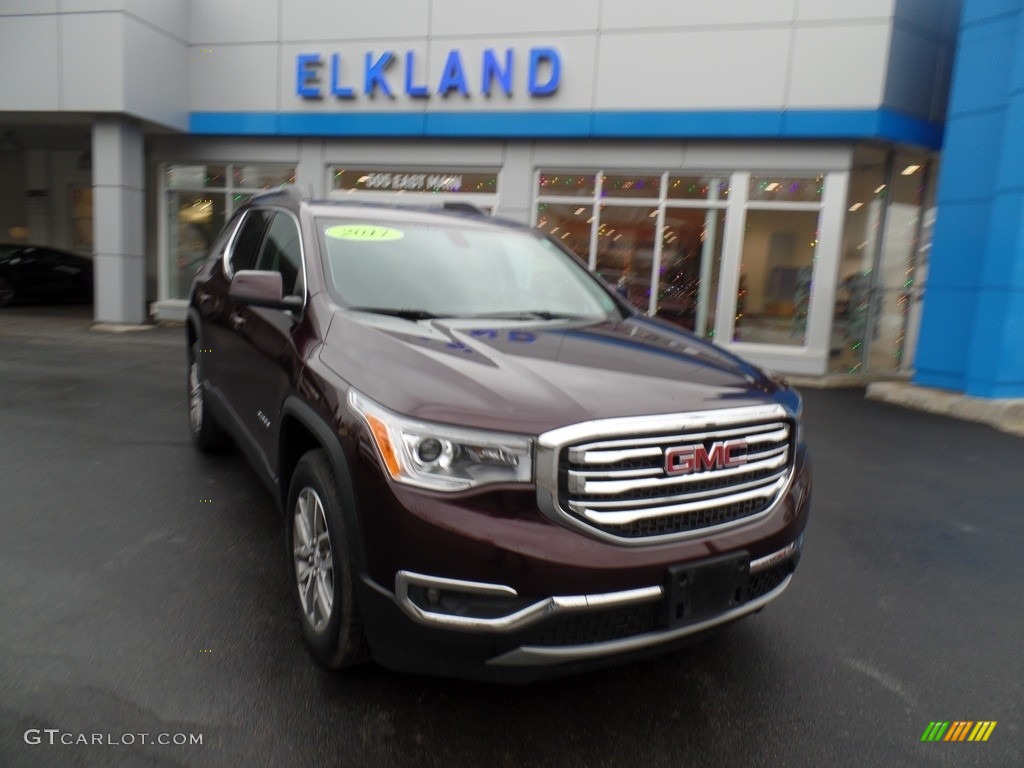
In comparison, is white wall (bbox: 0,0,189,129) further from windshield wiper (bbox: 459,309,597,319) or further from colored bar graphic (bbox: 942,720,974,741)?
colored bar graphic (bbox: 942,720,974,741)

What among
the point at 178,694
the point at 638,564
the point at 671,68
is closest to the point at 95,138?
the point at 671,68

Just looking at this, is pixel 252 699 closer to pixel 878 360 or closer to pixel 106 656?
pixel 106 656

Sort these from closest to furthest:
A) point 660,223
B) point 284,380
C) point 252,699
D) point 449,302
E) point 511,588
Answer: point 511,588 → point 252,699 → point 284,380 → point 449,302 → point 660,223

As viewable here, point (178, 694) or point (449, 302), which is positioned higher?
point (449, 302)

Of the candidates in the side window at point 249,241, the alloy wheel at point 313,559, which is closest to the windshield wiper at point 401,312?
the alloy wheel at point 313,559

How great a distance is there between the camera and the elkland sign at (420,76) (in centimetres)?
1195

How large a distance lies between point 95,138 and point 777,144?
11163 mm

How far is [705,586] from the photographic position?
242 centimetres

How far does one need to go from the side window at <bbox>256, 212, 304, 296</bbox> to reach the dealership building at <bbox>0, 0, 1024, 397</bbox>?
19.8ft

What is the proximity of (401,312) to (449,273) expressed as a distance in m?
0.51

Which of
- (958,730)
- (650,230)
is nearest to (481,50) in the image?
(650,230)

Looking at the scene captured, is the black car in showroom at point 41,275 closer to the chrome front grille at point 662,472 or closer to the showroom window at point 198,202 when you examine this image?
the showroom window at point 198,202

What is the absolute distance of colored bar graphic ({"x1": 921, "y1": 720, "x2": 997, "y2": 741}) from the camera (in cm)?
267

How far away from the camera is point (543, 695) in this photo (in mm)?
2785
